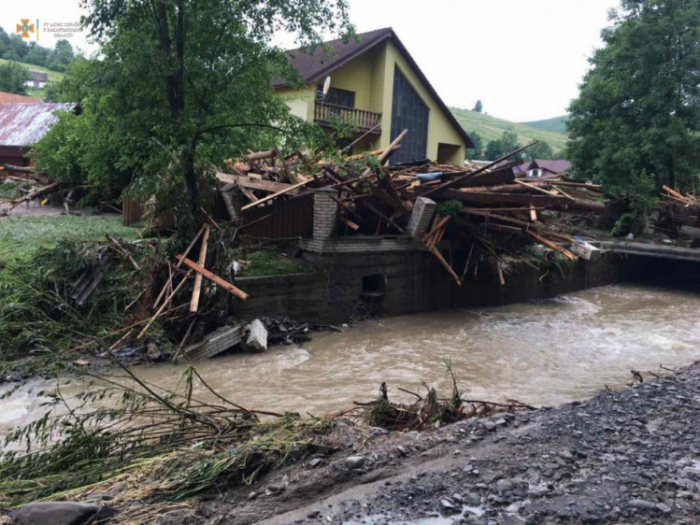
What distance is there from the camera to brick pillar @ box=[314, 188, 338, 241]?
13555 millimetres

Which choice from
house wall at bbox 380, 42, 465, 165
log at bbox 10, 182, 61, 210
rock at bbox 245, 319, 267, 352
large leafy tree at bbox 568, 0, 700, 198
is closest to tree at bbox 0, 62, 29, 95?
log at bbox 10, 182, 61, 210

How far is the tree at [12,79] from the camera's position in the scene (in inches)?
2266

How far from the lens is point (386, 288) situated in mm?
14844

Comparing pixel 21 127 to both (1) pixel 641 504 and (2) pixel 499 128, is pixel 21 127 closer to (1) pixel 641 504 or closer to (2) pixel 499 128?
(1) pixel 641 504

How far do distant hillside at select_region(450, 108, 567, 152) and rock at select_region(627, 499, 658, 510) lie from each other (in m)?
110

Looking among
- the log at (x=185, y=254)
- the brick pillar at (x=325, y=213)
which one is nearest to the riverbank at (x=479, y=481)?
the log at (x=185, y=254)

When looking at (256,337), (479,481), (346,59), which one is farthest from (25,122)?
(479,481)

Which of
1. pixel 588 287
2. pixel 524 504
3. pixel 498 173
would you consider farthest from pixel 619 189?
pixel 524 504

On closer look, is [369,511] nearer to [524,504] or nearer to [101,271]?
[524,504]

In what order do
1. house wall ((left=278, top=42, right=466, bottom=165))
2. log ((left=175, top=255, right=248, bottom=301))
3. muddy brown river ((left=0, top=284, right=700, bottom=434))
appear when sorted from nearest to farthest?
→ 1. muddy brown river ((left=0, top=284, right=700, bottom=434))
2. log ((left=175, top=255, right=248, bottom=301))
3. house wall ((left=278, top=42, right=466, bottom=165))

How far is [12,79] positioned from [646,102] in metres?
57.5

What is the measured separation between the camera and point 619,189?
2545 centimetres

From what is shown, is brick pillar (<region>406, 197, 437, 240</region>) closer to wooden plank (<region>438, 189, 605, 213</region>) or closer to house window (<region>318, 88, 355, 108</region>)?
wooden plank (<region>438, 189, 605, 213</region>)

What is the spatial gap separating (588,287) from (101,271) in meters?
17.4
